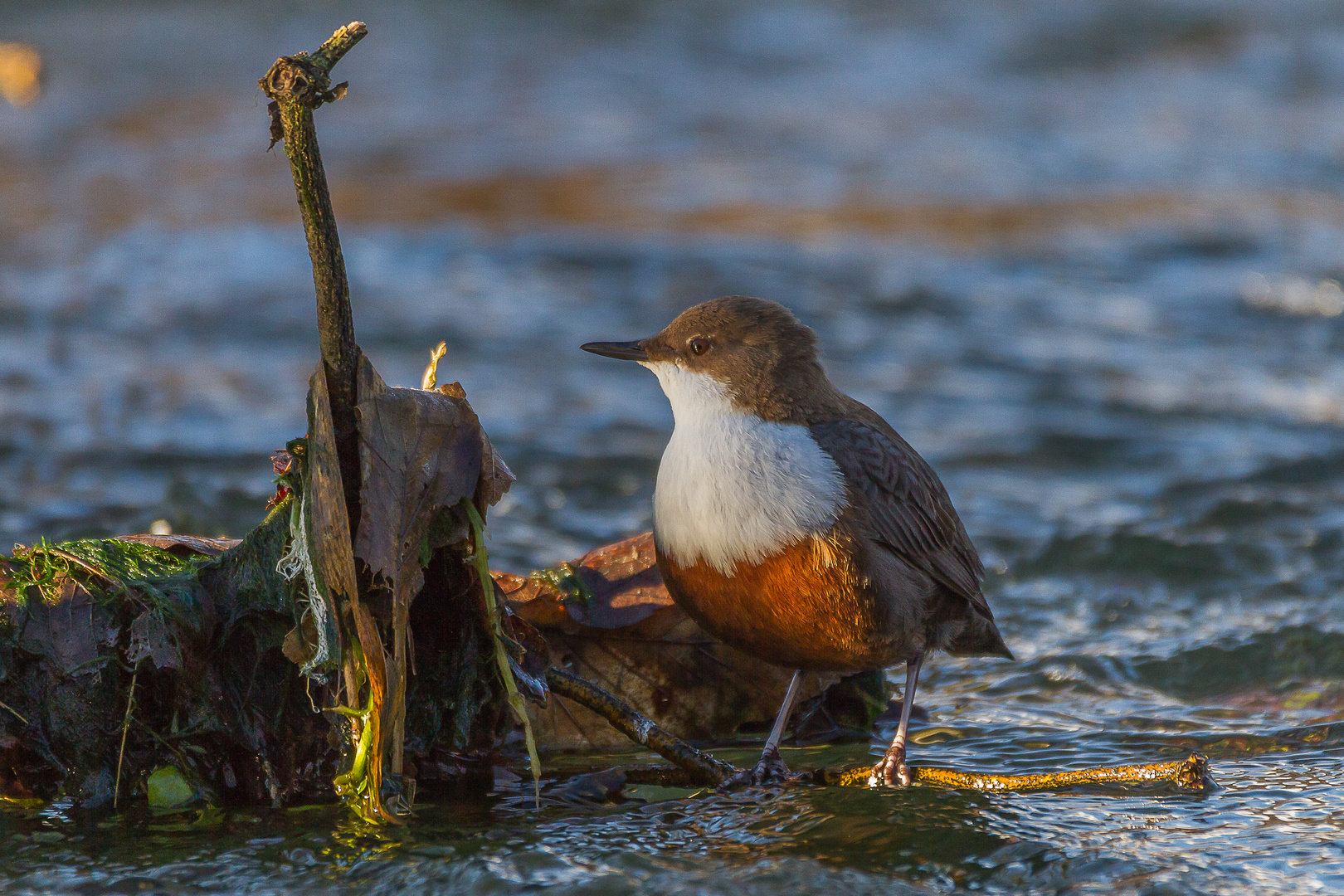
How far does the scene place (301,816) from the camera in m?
3.02

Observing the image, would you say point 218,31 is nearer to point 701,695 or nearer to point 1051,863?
point 701,695

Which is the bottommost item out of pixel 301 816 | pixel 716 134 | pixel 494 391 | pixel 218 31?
pixel 301 816

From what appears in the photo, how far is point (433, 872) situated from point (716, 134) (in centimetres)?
1356

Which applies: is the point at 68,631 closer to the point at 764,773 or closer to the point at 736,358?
the point at 764,773

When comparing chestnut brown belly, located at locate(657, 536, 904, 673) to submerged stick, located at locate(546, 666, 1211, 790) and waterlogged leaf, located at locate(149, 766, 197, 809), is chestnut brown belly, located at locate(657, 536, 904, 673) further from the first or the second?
waterlogged leaf, located at locate(149, 766, 197, 809)

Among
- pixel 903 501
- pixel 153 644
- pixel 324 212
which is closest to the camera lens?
pixel 324 212

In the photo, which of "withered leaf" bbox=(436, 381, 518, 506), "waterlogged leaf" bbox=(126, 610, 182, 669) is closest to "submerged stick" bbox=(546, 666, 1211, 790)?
"withered leaf" bbox=(436, 381, 518, 506)

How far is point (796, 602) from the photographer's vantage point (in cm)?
346

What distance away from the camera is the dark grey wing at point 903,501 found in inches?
145

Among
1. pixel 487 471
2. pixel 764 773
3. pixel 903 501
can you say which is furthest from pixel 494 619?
pixel 903 501

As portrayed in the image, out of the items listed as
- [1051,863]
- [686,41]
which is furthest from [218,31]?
[1051,863]

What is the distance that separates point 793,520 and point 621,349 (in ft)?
2.59

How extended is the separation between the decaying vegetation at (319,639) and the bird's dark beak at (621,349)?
857 millimetres

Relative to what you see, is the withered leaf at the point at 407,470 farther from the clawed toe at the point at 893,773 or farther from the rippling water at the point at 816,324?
the clawed toe at the point at 893,773
